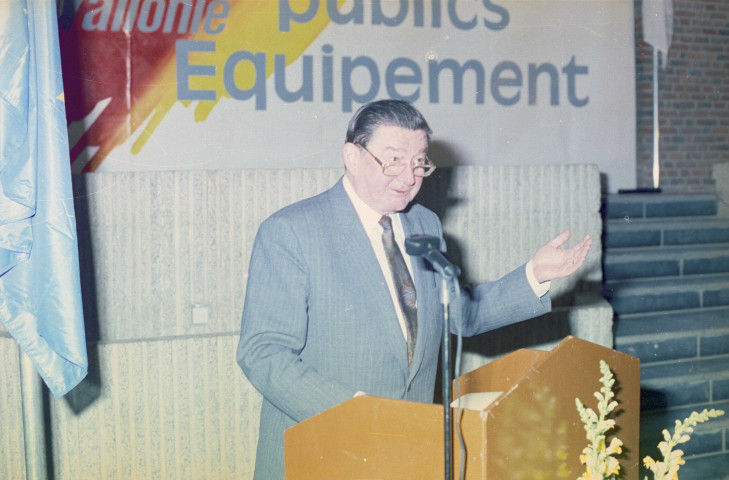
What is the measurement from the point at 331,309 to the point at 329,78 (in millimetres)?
3299

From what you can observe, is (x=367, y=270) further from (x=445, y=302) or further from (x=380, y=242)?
(x=445, y=302)

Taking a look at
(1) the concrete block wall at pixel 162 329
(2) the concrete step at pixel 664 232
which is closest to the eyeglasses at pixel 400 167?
(1) the concrete block wall at pixel 162 329

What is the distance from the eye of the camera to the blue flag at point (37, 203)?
198 cm

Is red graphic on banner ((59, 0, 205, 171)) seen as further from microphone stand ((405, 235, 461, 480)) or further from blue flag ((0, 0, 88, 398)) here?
microphone stand ((405, 235, 461, 480))

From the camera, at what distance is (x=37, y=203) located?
6.72 ft

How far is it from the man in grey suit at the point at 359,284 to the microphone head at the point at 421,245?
425 millimetres

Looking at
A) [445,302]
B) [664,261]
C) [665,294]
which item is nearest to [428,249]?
[445,302]

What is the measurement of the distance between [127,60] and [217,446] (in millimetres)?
2478

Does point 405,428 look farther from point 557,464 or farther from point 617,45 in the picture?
point 617,45

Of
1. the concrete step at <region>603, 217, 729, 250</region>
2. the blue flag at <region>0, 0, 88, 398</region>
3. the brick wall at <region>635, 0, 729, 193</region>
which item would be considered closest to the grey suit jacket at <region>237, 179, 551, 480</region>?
the blue flag at <region>0, 0, 88, 398</region>

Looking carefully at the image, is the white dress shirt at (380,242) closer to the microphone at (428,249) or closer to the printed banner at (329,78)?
the microphone at (428,249)

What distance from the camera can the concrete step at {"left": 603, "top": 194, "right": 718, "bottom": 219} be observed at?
600 centimetres

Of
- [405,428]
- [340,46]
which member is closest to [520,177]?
[340,46]

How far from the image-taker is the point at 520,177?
391cm
